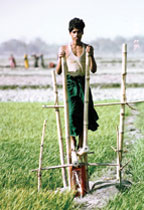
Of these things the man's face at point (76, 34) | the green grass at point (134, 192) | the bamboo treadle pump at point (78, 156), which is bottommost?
the green grass at point (134, 192)

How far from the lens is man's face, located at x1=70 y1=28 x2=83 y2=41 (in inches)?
103

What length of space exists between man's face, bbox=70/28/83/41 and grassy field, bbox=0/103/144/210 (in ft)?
3.73

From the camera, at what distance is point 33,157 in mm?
3748

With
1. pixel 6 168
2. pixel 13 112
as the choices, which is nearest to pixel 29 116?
pixel 13 112

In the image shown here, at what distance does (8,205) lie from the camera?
2.52 m

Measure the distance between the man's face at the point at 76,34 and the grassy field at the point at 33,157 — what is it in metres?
A: 1.14

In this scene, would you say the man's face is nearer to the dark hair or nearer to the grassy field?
the dark hair

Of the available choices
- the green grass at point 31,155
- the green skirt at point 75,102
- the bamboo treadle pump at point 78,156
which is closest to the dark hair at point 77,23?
the bamboo treadle pump at point 78,156

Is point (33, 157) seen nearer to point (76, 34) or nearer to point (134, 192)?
point (134, 192)

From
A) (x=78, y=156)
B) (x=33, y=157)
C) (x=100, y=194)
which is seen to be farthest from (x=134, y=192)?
(x=33, y=157)

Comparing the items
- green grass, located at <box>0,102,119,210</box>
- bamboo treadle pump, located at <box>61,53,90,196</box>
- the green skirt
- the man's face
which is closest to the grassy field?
green grass, located at <box>0,102,119,210</box>

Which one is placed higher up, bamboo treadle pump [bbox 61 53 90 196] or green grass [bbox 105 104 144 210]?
bamboo treadle pump [bbox 61 53 90 196]

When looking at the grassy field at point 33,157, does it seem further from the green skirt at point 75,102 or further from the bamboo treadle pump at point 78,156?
the green skirt at point 75,102

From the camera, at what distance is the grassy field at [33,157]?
264cm
